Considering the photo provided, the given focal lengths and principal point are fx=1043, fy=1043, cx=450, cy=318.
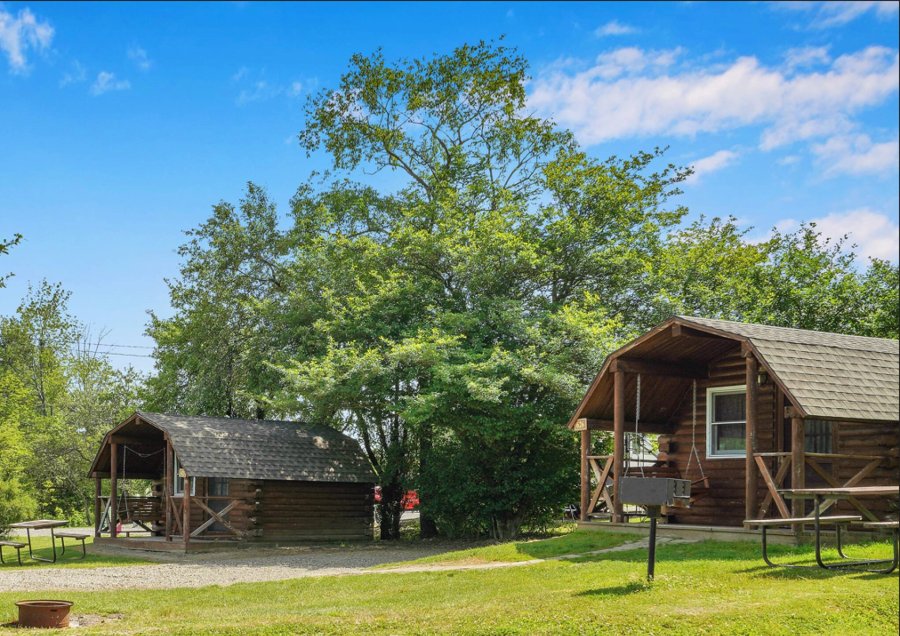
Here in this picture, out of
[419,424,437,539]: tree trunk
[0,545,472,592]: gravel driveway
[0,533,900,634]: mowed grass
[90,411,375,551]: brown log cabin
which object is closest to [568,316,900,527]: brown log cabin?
[0,533,900,634]: mowed grass

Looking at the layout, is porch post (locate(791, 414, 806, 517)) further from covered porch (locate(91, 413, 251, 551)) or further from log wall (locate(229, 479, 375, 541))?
log wall (locate(229, 479, 375, 541))

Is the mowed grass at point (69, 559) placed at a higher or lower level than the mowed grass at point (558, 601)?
lower

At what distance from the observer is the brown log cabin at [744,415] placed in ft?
54.5

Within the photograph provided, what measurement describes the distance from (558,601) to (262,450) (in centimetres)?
1703

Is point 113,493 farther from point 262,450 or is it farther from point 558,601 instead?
point 558,601

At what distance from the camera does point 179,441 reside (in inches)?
1054

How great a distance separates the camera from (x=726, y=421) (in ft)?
66.5

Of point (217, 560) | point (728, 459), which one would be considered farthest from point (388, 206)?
point (728, 459)

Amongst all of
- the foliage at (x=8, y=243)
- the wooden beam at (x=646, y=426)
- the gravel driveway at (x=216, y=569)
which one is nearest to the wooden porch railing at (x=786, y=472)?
the wooden beam at (x=646, y=426)

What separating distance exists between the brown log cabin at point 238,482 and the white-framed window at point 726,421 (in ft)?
39.7

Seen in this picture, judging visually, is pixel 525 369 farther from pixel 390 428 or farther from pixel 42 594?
pixel 42 594

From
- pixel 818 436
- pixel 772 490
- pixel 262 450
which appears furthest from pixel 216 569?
pixel 818 436

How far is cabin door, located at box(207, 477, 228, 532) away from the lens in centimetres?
2911

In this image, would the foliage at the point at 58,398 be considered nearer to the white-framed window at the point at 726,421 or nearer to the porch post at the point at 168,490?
the porch post at the point at 168,490
